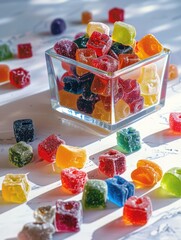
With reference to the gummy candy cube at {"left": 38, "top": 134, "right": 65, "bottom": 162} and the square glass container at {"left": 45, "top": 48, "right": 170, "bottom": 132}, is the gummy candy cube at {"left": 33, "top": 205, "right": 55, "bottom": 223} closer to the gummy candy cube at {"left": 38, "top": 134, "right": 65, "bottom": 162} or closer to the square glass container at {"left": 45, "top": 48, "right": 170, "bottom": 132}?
the gummy candy cube at {"left": 38, "top": 134, "right": 65, "bottom": 162}

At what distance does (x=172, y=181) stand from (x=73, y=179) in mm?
159

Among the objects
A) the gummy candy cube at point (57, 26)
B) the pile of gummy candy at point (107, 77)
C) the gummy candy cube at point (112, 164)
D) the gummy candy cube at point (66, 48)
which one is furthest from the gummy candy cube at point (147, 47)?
the gummy candy cube at point (57, 26)

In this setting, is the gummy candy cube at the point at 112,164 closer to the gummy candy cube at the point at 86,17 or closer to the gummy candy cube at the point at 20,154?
the gummy candy cube at the point at 20,154

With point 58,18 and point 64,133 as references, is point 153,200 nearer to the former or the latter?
point 64,133

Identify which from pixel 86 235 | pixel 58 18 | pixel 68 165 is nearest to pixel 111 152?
pixel 68 165

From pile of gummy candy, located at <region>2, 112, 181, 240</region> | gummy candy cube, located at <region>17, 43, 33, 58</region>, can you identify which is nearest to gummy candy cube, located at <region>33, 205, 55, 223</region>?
pile of gummy candy, located at <region>2, 112, 181, 240</region>

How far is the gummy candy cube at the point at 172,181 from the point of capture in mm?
968

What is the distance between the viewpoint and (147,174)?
39.2 inches

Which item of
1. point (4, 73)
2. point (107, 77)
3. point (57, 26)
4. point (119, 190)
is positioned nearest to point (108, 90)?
point (107, 77)

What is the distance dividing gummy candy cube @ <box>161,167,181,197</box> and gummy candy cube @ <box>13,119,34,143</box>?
0.92ft

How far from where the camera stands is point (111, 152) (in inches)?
41.3

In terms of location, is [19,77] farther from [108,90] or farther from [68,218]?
[68,218]

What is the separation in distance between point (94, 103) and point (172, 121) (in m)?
0.15

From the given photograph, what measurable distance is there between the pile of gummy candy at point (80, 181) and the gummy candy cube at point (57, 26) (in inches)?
18.0
